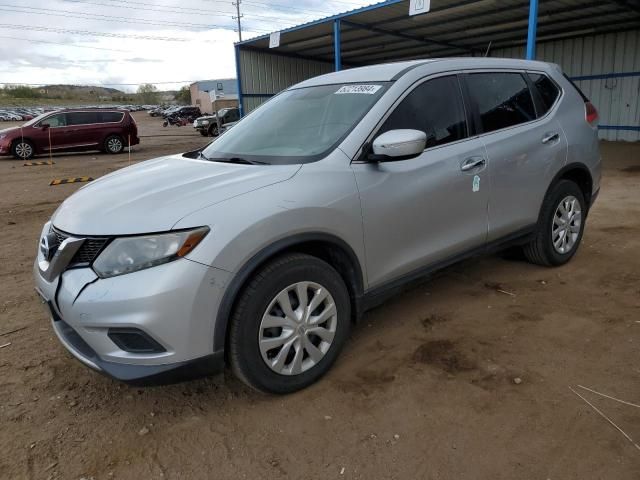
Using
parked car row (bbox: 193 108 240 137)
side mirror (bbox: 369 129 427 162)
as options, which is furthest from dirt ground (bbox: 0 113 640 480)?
parked car row (bbox: 193 108 240 137)

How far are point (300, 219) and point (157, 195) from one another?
0.73 m

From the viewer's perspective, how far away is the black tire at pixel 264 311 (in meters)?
2.37

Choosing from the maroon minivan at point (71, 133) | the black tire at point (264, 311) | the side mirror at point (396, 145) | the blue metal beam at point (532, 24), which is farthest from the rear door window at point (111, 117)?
the black tire at point (264, 311)

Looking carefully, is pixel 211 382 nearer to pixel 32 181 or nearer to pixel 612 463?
pixel 612 463

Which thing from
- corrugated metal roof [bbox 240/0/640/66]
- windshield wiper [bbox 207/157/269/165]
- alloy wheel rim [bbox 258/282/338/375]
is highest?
corrugated metal roof [bbox 240/0/640/66]

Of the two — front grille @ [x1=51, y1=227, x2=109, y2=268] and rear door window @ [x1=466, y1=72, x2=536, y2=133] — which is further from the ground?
rear door window @ [x1=466, y1=72, x2=536, y2=133]

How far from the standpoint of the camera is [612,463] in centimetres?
210

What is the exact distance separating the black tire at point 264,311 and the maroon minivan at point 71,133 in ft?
53.7

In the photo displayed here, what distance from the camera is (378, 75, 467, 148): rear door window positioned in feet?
10.1

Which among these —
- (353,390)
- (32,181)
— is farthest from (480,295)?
(32,181)

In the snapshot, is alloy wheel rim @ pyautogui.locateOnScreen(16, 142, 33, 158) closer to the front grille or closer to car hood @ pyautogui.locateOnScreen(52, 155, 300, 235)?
car hood @ pyautogui.locateOnScreen(52, 155, 300, 235)

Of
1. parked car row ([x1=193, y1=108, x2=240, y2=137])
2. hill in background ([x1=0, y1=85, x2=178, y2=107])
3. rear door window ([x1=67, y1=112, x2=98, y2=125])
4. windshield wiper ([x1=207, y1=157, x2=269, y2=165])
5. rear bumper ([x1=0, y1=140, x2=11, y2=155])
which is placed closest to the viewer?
windshield wiper ([x1=207, y1=157, x2=269, y2=165])

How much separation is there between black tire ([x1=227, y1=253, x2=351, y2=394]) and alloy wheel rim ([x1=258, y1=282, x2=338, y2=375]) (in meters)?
0.03

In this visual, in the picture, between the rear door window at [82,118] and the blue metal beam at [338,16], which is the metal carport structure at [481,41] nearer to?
the blue metal beam at [338,16]
